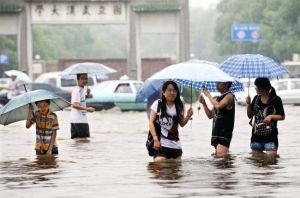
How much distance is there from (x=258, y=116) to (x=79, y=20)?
136 feet

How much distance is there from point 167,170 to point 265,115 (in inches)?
74.0

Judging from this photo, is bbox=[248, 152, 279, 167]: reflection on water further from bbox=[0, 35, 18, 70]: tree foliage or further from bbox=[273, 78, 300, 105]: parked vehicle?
bbox=[0, 35, 18, 70]: tree foliage

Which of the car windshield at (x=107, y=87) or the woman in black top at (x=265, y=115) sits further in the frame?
the car windshield at (x=107, y=87)

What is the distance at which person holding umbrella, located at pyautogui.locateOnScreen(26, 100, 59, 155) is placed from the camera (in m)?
15.1

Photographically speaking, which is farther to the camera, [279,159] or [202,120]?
[202,120]

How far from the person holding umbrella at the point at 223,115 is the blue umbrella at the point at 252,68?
0.93 m

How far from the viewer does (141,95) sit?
73.8 ft

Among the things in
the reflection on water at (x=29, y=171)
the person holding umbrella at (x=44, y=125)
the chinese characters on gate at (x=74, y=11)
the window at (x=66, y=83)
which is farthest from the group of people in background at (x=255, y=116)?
the chinese characters on gate at (x=74, y=11)

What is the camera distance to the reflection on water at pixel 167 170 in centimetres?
1302

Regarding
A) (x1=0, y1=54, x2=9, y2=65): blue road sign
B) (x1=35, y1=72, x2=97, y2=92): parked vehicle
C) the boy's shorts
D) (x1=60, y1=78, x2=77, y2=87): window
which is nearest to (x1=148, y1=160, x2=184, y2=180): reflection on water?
the boy's shorts

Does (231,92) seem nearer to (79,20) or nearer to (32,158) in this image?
(32,158)

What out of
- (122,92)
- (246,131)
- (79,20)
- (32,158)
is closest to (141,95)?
(246,131)

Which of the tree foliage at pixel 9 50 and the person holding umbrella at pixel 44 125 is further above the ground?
the tree foliage at pixel 9 50

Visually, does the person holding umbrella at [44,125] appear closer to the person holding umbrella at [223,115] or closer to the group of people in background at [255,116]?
the group of people in background at [255,116]
